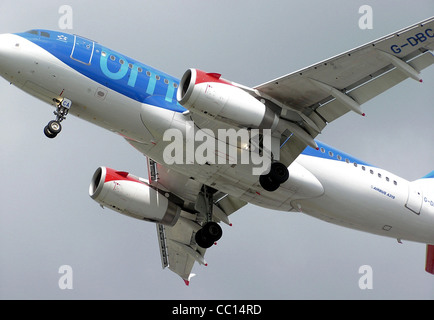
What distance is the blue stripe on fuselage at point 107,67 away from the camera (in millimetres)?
31766

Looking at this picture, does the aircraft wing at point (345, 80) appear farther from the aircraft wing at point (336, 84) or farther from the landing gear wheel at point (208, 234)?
the landing gear wheel at point (208, 234)

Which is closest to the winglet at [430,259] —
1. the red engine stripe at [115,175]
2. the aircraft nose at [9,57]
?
the red engine stripe at [115,175]

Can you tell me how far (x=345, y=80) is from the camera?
103ft

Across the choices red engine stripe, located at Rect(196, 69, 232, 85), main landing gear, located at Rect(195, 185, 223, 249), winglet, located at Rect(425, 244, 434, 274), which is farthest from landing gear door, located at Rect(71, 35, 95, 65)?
winglet, located at Rect(425, 244, 434, 274)

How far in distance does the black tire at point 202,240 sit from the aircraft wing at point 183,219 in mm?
2040

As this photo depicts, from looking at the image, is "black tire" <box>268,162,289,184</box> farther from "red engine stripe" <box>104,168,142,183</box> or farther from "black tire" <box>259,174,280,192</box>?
"red engine stripe" <box>104,168,142,183</box>

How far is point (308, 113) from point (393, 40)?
462 centimetres

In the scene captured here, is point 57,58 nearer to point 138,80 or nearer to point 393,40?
point 138,80

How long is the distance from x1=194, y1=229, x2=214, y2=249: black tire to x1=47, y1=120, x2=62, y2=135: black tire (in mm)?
8578

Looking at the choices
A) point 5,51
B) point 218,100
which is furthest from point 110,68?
point 218,100

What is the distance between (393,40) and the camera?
98.6ft

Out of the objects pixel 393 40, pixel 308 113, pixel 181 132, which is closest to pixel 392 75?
pixel 393 40

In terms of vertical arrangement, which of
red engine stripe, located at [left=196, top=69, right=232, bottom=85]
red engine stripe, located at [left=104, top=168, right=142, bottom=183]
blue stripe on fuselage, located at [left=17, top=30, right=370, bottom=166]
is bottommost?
red engine stripe, located at [left=104, top=168, right=142, bottom=183]

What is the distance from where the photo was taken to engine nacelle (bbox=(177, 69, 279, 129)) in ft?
98.3
